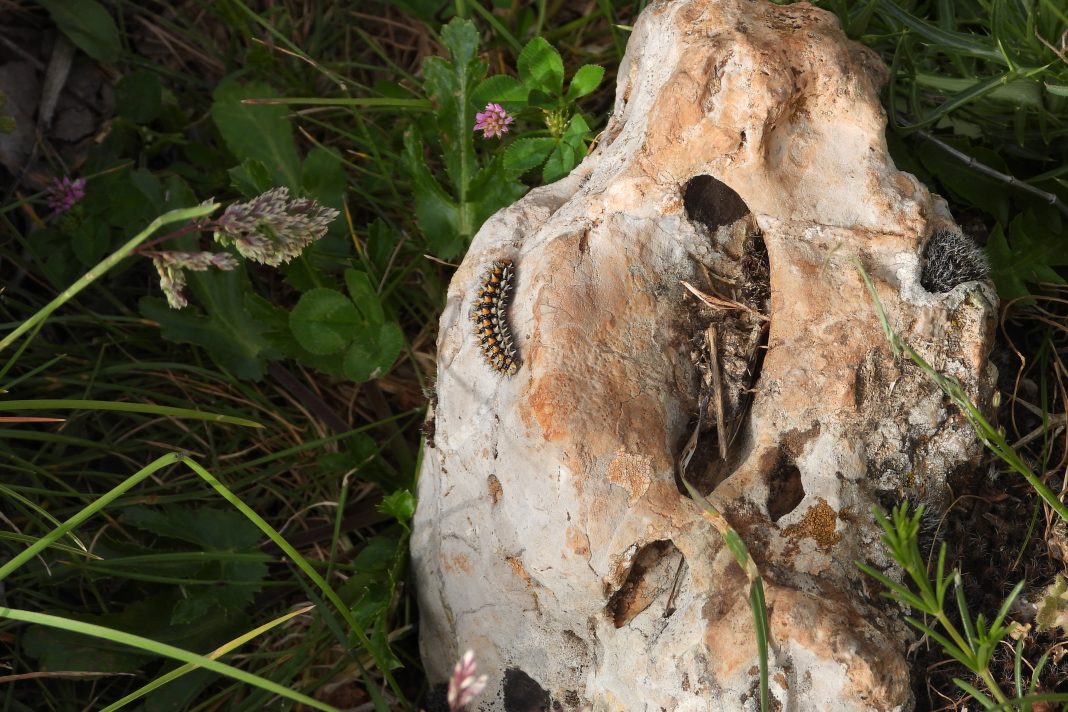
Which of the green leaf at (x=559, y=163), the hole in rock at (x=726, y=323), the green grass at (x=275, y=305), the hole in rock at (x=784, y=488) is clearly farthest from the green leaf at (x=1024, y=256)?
the green leaf at (x=559, y=163)

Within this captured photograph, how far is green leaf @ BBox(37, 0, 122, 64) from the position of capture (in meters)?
4.13

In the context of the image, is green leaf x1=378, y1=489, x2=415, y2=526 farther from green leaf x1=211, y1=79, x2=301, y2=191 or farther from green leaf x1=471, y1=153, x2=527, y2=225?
green leaf x1=211, y1=79, x2=301, y2=191

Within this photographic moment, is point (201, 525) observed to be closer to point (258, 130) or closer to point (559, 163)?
point (258, 130)

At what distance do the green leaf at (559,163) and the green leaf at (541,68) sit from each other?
0.86 feet

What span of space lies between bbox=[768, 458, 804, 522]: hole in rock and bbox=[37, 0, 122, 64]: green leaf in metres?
3.61

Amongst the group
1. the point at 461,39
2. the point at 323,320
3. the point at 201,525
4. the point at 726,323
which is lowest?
the point at 201,525

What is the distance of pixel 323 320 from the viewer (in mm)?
3492

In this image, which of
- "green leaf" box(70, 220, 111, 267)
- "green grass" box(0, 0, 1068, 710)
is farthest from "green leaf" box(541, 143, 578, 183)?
"green leaf" box(70, 220, 111, 267)

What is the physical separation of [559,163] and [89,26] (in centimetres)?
241

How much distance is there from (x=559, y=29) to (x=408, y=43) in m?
0.83

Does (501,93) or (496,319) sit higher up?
(501,93)

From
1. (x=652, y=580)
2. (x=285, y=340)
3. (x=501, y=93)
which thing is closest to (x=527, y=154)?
(x=501, y=93)

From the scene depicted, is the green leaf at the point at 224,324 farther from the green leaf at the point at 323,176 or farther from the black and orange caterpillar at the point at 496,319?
the black and orange caterpillar at the point at 496,319

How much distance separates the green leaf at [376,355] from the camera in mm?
3477
